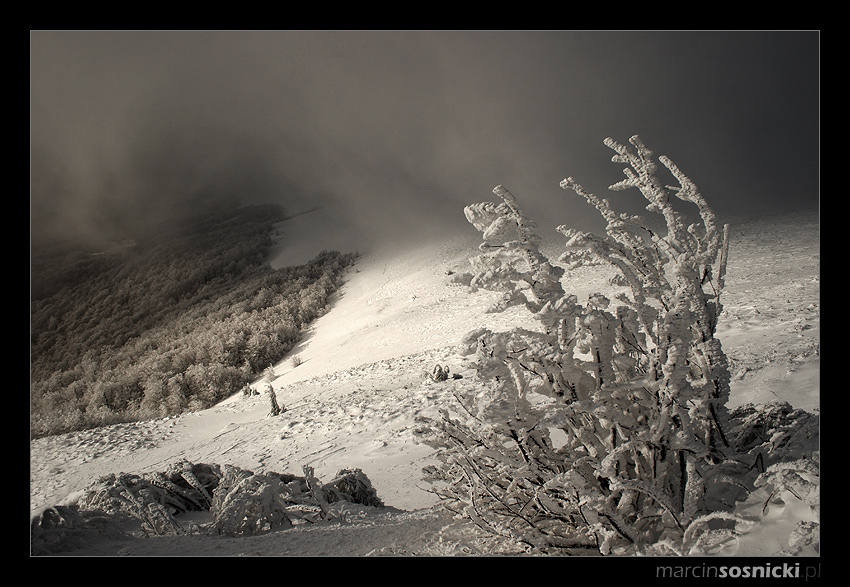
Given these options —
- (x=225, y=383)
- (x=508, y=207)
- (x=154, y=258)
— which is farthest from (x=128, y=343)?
(x=508, y=207)

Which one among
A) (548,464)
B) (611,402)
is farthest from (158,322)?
(611,402)

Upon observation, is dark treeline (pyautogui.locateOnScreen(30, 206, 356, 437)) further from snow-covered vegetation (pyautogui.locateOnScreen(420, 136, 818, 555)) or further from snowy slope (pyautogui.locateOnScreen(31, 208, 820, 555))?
snow-covered vegetation (pyautogui.locateOnScreen(420, 136, 818, 555))

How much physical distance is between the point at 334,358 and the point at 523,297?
7737 millimetres

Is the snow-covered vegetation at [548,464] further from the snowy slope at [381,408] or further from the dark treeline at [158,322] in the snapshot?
the dark treeline at [158,322]

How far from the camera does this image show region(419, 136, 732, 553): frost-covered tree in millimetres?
1212

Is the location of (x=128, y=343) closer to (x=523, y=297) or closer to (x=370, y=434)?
(x=370, y=434)

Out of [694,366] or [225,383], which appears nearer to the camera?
[694,366]

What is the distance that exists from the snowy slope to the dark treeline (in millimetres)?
1328

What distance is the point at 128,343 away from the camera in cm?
1217

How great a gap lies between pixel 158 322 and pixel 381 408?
37.9 feet

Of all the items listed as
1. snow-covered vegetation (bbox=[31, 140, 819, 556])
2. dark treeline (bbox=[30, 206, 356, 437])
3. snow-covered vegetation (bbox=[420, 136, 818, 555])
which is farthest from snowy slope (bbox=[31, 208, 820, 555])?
dark treeline (bbox=[30, 206, 356, 437])

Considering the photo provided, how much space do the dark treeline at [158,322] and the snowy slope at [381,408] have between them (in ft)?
4.36

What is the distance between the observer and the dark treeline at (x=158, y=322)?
8727mm

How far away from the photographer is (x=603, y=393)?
1293 mm
